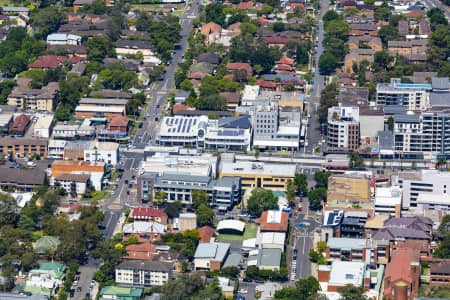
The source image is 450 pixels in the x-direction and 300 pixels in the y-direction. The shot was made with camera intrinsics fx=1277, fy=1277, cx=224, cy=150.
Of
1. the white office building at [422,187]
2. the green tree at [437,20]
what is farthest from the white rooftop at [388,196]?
the green tree at [437,20]

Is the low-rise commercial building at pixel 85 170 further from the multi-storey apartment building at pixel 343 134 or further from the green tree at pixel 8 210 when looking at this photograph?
the multi-storey apartment building at pixel 343 134

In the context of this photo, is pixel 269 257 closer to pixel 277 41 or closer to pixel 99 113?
pixel 99 113

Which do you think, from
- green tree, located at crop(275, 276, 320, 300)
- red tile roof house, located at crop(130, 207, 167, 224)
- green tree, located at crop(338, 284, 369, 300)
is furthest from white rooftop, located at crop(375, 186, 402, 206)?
red tile roof house, located at crop(130, 207, 167, 224)

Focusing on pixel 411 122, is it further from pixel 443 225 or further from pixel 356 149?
pixel 443 225

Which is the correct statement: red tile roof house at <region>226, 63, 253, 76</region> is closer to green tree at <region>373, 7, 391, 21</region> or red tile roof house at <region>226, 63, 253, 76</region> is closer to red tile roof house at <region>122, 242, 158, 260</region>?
green tree at <region>373, 7, 391, 21</region>

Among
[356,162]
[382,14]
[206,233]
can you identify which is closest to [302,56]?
[382,14]

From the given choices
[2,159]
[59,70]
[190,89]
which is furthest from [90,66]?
[2,159]
